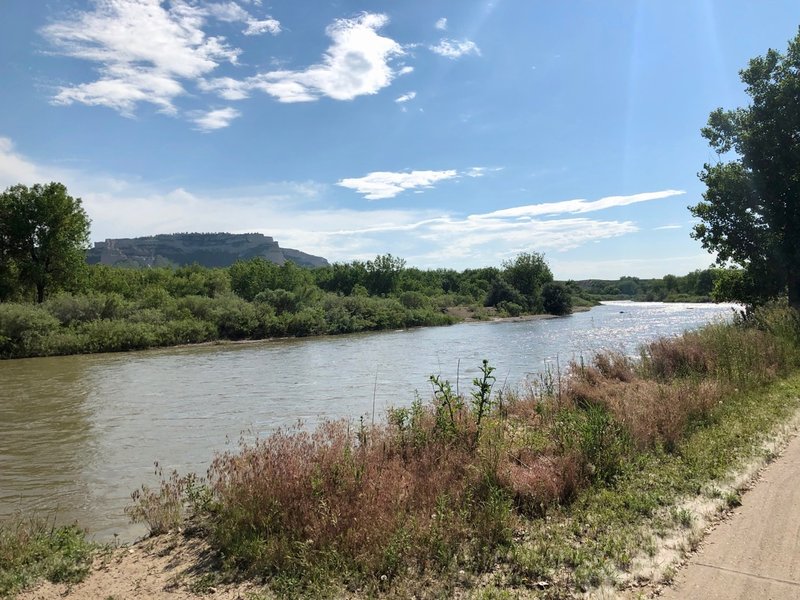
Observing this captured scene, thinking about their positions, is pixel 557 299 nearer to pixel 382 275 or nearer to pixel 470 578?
pixel 382 275

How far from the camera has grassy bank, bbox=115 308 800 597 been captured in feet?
16.0

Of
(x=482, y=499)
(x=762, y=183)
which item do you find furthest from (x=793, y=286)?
(x=482, y=499)

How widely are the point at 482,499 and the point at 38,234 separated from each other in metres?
54.1

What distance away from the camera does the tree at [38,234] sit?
46625 millimetres

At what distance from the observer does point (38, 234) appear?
47.4 meters

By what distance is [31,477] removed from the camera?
11352 millimetres

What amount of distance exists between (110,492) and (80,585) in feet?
16.9

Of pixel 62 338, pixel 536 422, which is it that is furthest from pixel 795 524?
pixel 62 338

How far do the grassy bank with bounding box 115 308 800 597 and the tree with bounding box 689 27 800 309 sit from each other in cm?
1196

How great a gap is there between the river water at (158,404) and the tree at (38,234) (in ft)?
45.8

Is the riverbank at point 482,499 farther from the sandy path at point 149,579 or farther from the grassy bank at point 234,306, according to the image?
the grassy bank at point 234,306

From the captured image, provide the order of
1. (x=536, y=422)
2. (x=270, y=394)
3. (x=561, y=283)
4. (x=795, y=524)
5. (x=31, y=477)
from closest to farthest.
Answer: (x=795, y=524) < (x=536, y=422) < (x=31, y=477) < (x=270, y=394) < (x=561, y=283)

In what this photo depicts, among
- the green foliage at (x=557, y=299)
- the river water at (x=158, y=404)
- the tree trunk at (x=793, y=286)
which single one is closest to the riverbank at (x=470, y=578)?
the river water at (x=158, y=404)

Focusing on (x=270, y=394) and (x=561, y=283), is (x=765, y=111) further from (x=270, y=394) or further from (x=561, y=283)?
(x=561, y=283)
